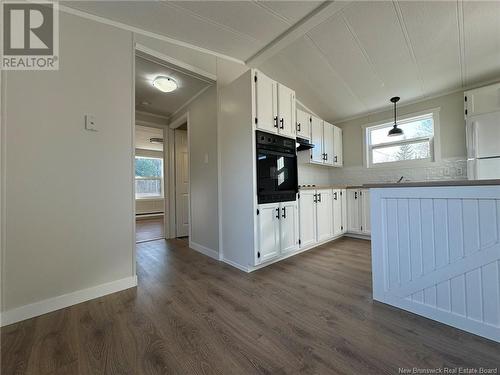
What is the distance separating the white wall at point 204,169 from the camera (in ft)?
9.27

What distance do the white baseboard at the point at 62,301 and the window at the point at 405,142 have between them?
4.25 meters

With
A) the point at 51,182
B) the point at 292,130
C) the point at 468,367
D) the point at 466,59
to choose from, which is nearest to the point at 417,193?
the point at 468,367

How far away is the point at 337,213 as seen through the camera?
3.51m

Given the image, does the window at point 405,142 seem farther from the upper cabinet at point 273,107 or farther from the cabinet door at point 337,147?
the upper cabinet at point 273,107

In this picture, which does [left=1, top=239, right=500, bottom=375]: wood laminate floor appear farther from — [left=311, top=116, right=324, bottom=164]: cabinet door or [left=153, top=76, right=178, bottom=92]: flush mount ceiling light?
[left=153, top=76, right=178, bottom=92]: flush mount ceiling light

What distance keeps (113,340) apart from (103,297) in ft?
2.27

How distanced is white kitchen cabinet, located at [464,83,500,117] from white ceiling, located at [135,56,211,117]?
360 centimetres

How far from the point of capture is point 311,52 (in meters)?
2.56

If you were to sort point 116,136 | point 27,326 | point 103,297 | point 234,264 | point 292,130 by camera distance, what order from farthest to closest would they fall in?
point 292,130
point 234,264
point 116,136
point 103,297
point 27,326

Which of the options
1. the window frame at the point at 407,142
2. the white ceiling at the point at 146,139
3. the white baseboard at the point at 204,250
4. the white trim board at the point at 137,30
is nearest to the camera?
the white trim board at the point at 137,30

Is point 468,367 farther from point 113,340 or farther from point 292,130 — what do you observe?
point 292,130

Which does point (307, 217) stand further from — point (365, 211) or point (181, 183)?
point (181, 183)

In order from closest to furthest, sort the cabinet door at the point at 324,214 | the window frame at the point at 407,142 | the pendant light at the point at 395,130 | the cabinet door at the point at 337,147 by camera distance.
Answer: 1. the pendant light at the point at 395,130
2. the cabinet door at the point at 324,214
3. the window frame at the point at 407,142
4. the cabinet door at the point at 337,147

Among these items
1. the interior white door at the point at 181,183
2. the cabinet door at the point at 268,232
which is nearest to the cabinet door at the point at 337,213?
the cabinet door at the point at 268,232
